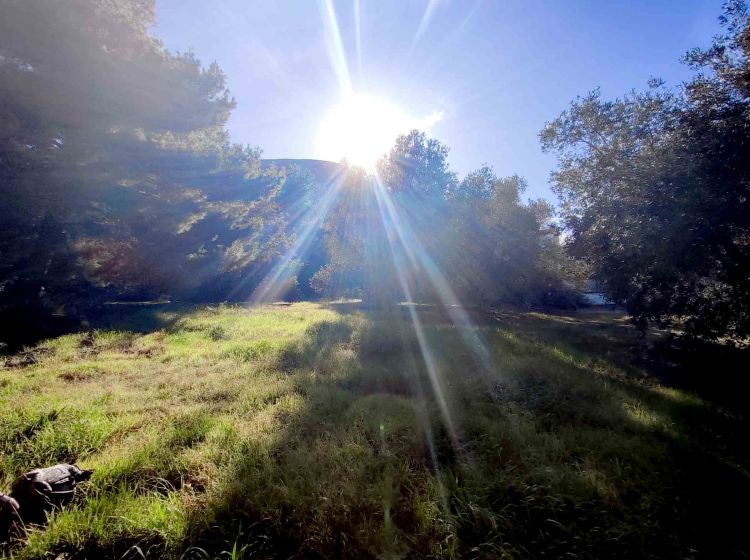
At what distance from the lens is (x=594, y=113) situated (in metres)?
17.3

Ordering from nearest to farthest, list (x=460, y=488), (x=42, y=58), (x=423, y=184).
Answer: (x=460, y=488)
(x=42, y=58)
(x=423, y=184)

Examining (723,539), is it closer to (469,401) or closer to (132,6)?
(469,401)

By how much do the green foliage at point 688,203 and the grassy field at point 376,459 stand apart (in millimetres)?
4477

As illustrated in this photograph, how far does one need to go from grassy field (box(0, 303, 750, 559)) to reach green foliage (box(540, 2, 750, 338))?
176 inches

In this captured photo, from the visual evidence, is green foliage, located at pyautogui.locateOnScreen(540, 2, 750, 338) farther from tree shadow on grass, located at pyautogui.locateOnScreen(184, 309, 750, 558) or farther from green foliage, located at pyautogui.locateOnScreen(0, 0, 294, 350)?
green foliage, located at pyautogui.locateOnScreen(0, 0, 294, 350)

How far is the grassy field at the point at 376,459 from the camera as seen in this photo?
3.15m

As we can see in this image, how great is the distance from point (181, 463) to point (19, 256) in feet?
55.0

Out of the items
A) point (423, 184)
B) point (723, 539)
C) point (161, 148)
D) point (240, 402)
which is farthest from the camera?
point (423, 184)

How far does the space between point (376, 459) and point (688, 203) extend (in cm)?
Result: 1227

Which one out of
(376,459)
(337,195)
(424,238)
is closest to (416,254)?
(424,238)

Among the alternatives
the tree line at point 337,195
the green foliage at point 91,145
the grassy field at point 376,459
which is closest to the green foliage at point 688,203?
the tree line at point 337,195

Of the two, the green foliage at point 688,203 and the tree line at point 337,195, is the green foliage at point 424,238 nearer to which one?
the tree line at point 337,195

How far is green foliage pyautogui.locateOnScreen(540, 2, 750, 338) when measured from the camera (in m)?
10.2

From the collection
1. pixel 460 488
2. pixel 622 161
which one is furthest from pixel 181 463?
A: pixel 622 161
